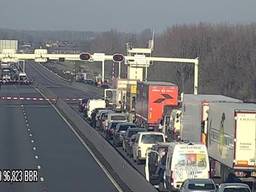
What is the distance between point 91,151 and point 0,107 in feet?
121

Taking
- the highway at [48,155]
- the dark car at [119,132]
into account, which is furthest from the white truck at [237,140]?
the dark car at [119,132]

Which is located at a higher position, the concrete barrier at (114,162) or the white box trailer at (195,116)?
the white box trailer at (195,116)

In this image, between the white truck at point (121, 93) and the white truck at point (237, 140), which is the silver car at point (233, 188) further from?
the white truck at point (121, 93)

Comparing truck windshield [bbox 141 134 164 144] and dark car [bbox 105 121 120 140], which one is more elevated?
truck windshield [bbox 141 134 164 144]

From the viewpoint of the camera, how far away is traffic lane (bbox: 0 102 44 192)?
24969 mm

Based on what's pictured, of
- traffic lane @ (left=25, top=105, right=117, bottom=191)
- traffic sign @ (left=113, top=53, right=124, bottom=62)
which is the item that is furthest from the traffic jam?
traffic sign @ (left=113, top=53, right=124, bottom=62)

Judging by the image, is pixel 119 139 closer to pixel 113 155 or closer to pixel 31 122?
pixel 113 155

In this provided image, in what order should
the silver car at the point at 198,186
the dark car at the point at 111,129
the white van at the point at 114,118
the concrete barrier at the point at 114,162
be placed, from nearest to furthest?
the silver car at the point at 198,186 → the concrete barrier at the point at 114,162 → the dark car at the point at 111,129 → the white van at the point at 114,118

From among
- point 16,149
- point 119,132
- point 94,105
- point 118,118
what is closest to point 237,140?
point 16,149

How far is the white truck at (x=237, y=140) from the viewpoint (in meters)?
26.1

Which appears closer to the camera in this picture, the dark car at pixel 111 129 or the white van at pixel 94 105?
the dark car at pixel 111 129

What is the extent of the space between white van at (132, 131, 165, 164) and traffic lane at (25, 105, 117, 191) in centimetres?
191

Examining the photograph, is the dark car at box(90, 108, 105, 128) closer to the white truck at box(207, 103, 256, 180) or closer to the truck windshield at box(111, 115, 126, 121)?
the truck windshield at box(111, 115, 126, 121)

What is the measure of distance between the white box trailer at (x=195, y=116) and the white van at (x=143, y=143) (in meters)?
1.58
